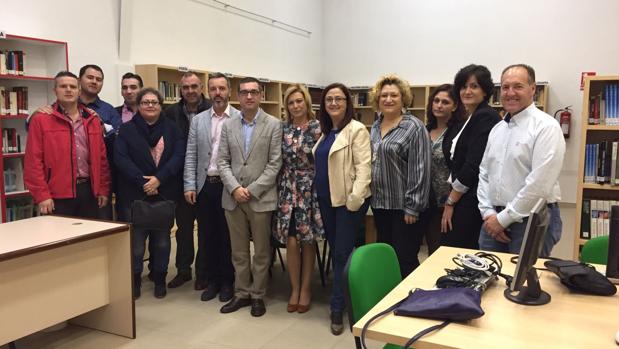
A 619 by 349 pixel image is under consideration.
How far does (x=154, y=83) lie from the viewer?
230 inches

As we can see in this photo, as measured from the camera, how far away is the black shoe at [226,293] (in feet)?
12.3

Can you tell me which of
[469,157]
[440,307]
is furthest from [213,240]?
[440,307]

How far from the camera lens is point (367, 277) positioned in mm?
1888

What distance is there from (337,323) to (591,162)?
2.19m

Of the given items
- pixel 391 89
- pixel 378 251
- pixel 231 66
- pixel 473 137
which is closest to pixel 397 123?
pixel 391 89

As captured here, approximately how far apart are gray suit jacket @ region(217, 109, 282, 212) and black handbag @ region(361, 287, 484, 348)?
1.88 meters

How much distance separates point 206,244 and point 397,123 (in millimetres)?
1867

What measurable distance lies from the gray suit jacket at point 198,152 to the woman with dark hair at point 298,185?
598mm

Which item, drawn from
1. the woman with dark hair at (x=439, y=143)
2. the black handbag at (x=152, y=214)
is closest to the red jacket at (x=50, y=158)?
the black handbag at (x=152, y=214)

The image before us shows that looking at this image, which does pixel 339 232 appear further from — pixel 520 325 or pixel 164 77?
pixel 164 77

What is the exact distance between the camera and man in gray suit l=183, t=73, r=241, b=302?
12.3ft

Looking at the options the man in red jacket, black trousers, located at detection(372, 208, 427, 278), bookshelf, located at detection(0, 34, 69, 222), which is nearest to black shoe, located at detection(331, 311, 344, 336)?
black trousers, located at detection(372, 208, 427, 278)

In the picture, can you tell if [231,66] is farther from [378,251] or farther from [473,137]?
[378,251]

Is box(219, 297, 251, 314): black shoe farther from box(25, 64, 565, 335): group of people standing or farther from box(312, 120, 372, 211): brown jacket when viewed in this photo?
box(312, 120, 372, 211): brown jacket
